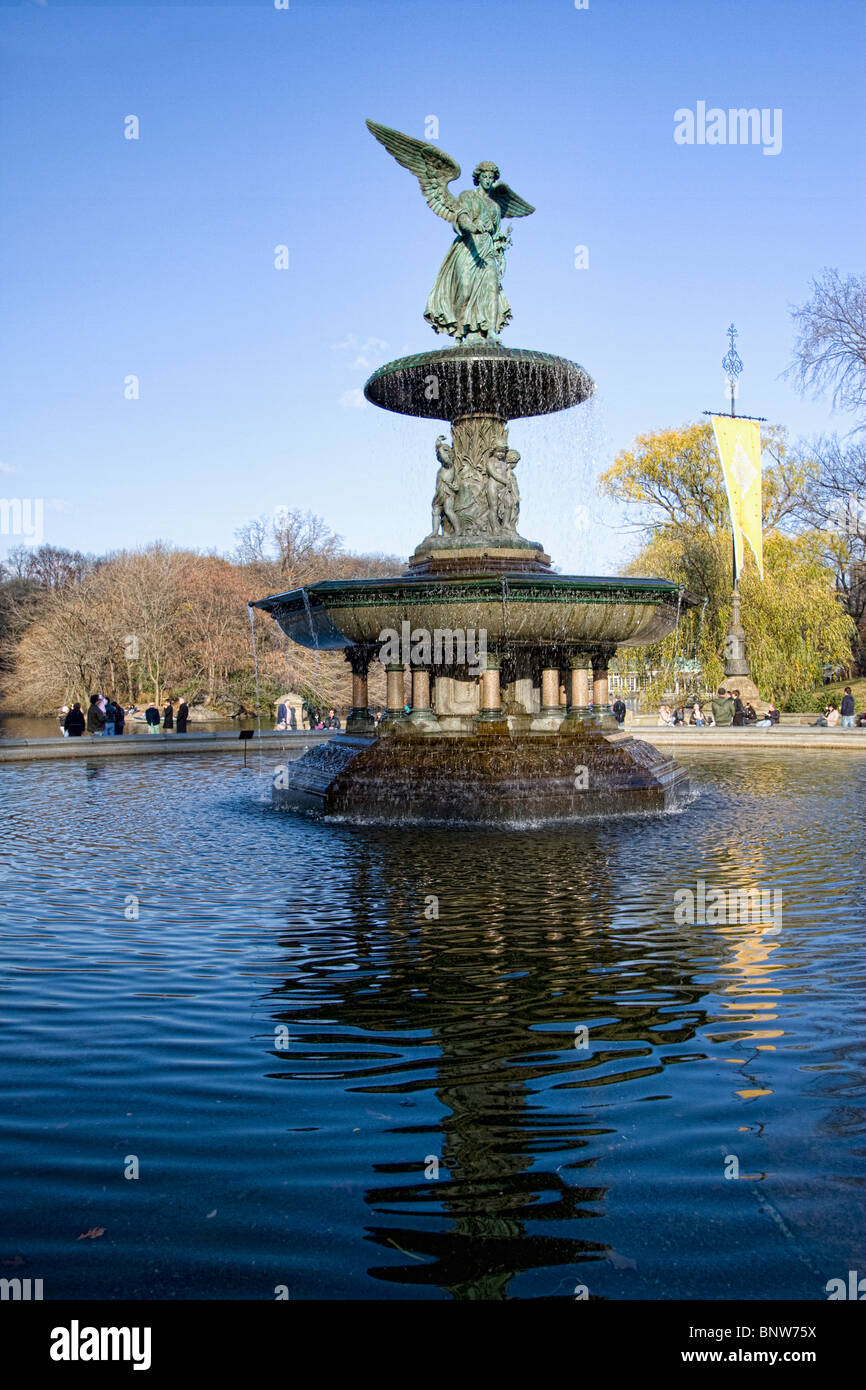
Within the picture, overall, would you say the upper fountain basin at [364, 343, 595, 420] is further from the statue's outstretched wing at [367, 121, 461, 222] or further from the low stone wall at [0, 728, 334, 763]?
the low stone wall at [0, 728, 334, 763]

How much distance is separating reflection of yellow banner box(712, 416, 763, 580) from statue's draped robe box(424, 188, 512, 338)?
18.8m

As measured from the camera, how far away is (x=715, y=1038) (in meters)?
4.70

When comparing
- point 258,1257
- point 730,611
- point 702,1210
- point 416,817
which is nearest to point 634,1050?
point 702,1210

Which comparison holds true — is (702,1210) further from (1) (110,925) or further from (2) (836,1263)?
(1) (110,925)

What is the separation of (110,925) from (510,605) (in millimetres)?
7436

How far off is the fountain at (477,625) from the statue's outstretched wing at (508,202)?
3cm

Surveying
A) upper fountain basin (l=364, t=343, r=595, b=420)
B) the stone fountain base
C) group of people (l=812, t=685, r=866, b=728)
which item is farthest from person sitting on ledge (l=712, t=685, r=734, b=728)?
the stone fountain base

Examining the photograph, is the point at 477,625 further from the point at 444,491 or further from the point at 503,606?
the point at 444,491

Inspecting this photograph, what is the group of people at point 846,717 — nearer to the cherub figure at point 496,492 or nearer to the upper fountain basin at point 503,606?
the cherub figure at point 496,492

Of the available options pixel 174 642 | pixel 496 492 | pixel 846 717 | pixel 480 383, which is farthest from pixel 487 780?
pixel 174 642

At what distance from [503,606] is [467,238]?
21.3ft

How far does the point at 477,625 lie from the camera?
536 inches

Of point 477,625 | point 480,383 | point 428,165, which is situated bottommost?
point 477,625

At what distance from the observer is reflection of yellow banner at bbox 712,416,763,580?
33875 millimetres
